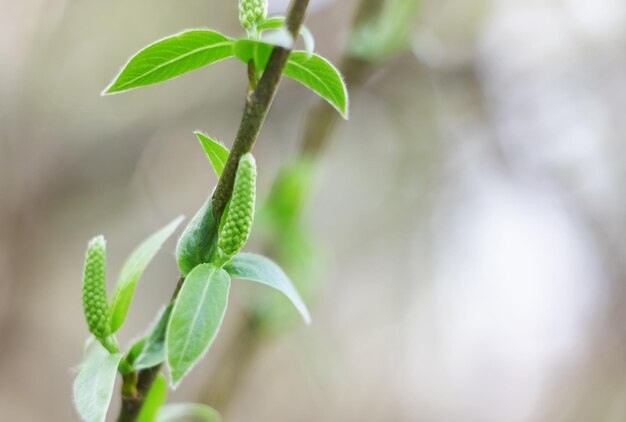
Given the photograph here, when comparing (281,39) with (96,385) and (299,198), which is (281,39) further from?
(299,198)

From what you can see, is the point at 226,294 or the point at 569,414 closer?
the point at 226,294

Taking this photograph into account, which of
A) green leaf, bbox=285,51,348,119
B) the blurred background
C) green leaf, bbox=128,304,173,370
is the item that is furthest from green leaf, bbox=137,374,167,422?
the blurred background

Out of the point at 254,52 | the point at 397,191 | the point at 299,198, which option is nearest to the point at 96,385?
the point at 254,52

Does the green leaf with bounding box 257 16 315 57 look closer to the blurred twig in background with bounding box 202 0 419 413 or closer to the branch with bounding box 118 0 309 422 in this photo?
the branch with bounding box 118 0 309 422

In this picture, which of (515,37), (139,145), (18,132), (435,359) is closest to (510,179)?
(515,37)

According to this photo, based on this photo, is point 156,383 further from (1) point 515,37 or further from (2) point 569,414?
(2) point 569,414

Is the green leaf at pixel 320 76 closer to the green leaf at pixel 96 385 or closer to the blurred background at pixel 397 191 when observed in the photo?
the green leaf at pixel 96 385

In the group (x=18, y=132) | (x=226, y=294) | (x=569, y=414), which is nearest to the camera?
(x=226, y=294)

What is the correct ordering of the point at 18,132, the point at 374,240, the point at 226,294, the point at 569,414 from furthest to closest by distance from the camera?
the point at 374,240, the point at 569,414, the point at 18,132, the point at 226,294
